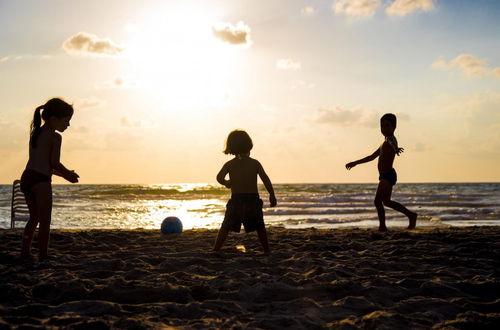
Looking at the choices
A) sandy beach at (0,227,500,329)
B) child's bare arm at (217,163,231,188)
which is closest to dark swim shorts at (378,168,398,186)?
sandy beach at (0,227,500,329)

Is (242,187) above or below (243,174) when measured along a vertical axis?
→ below

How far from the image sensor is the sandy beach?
3.27 m

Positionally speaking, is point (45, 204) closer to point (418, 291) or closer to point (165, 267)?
point (165, 267)

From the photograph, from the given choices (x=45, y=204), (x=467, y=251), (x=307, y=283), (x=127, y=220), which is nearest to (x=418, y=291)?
(x=307, y=283)

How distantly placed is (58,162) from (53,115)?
546 millimetres

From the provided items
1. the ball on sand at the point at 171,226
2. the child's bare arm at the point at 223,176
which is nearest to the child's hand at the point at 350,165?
the child's bare arm at the point at 223,176

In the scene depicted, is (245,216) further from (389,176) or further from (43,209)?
(389,176)

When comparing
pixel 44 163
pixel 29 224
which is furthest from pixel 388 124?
pixel 29 224

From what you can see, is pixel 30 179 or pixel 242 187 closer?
pixel 30 179

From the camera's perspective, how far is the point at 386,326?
10.2 ft

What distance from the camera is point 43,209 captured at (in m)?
5.30

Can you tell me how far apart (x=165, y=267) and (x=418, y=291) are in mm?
2589

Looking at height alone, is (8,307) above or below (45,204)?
below

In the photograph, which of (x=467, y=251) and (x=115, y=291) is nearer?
(x=115, y=291)
